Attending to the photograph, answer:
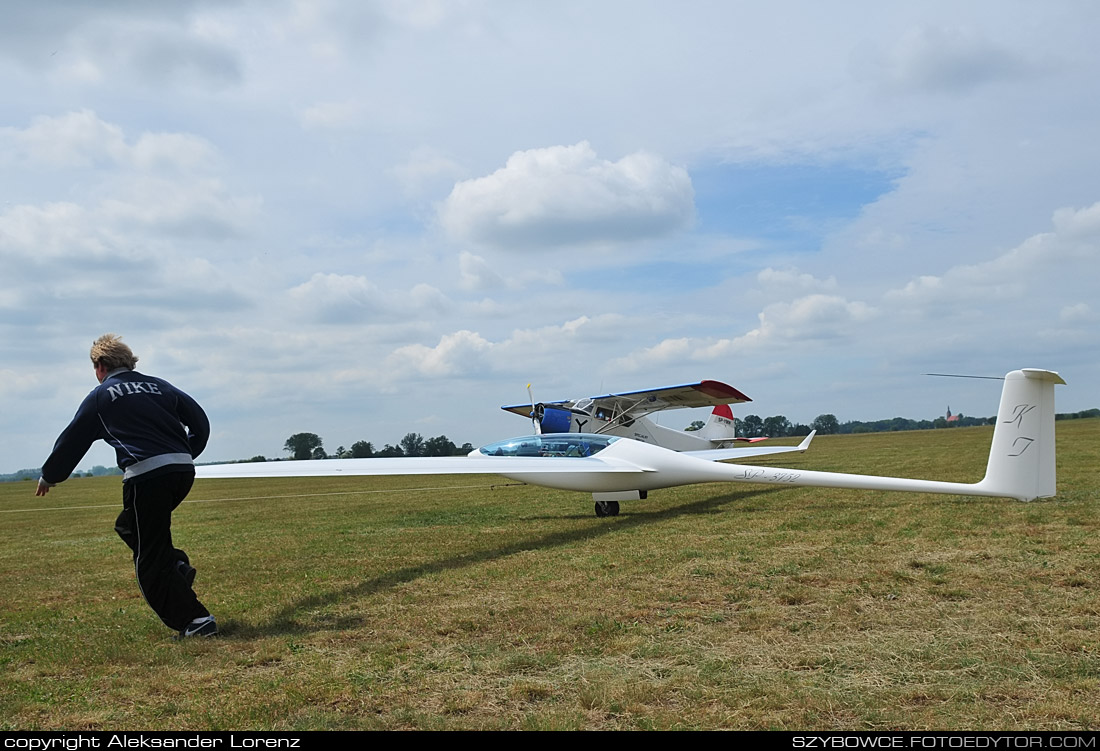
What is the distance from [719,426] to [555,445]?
15.7 m

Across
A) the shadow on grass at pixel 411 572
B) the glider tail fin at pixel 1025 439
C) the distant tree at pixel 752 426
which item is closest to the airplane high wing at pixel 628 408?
the shadow on grass at pixel 411 572

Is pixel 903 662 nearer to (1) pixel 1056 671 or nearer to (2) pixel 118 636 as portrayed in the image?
(1) pixel 1056 671

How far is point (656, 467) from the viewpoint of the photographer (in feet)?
37.1

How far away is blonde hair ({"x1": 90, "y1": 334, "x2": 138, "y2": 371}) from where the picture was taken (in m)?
5.05

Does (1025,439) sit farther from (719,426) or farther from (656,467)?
(719,426)

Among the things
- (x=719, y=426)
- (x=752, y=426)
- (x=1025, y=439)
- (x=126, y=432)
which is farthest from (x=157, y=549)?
(x=752, y=426)

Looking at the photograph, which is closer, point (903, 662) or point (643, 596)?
point (903, 662)

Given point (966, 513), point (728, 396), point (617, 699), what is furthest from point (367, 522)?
point (728, 396)

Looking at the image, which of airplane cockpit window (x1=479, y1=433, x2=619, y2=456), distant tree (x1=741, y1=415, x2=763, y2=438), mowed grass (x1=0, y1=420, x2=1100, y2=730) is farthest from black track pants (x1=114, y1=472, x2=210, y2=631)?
distant tree (x1=741, y1=415, x2=763, y2=438)

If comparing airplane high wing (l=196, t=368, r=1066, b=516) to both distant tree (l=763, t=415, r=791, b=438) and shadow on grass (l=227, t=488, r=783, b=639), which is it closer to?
shadow on grass (l=227, t=488, r=783, b=639)

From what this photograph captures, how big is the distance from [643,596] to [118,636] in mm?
3460

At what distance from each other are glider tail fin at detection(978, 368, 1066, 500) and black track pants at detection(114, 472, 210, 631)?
329 inches
